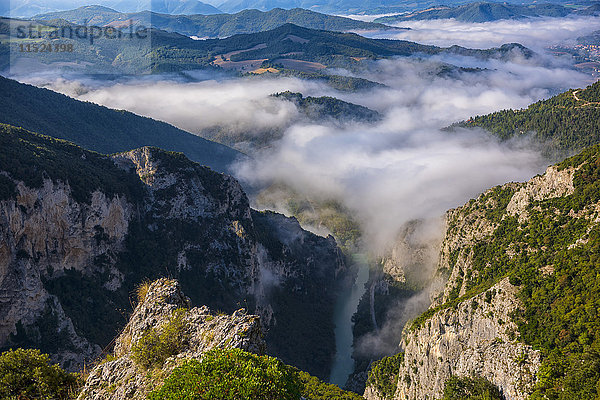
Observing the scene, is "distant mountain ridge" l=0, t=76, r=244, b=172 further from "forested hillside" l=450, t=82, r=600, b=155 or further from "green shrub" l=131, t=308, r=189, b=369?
"forested hillside" l=450, t=82, r=600, b=155

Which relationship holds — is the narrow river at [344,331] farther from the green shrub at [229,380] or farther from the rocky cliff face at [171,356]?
the green shrub at [229,380]

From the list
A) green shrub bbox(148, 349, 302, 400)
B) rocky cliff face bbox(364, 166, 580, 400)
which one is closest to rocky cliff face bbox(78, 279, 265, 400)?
green shrub bbox(148, 349, 302, 400)

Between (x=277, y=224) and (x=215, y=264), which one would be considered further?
(x=277, y=224)

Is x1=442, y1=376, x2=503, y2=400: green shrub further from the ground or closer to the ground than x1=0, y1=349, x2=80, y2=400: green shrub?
closer to the ground

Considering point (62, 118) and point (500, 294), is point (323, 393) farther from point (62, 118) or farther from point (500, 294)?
point (62, 118)

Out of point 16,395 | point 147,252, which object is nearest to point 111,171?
point 147,252

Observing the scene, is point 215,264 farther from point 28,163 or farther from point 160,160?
point 28,163

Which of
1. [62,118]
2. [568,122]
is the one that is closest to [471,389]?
[568,122]

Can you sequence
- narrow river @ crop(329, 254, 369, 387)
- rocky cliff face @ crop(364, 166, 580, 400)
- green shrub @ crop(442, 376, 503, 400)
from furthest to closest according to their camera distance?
1. narrow river @ crop(329, 254, 369, 387)
2. rocky cliff face @ crop(364, 166, 580, 400)
3. green shrub @ crop(442, 376, 503, 400)
